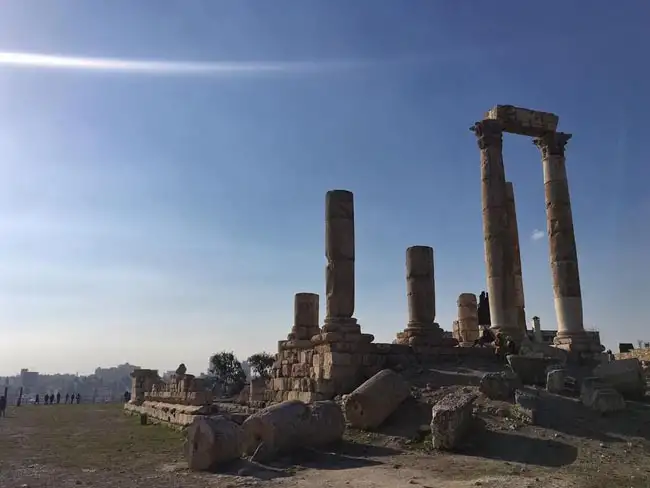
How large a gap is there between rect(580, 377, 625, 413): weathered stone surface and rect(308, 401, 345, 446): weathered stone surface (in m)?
4.82

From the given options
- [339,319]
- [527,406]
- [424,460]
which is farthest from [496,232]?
[424,460]

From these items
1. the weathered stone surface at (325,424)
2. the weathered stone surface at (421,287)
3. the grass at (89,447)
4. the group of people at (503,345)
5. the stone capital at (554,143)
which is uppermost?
the stone capital at (554,143)

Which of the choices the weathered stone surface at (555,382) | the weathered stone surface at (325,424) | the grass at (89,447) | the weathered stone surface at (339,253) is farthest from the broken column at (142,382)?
the weathered stone surface at (555,382)

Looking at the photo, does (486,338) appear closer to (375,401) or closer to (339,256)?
(339,256)

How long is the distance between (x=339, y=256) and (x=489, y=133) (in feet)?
26.3

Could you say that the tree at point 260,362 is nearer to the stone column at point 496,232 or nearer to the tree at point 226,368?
the tree at point 226,368

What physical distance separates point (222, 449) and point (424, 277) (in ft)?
32.4

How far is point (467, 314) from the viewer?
24.5 meters

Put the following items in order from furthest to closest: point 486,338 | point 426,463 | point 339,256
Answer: point 486,338 < point 339,256 < point 426,463

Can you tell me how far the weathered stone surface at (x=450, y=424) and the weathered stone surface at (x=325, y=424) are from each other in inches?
72.4

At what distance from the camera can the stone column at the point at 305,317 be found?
20938 mm

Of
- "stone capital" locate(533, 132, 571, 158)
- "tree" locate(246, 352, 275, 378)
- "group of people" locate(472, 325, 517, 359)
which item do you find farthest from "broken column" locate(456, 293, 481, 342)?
"tree" locate(246, 352, 275, 378)

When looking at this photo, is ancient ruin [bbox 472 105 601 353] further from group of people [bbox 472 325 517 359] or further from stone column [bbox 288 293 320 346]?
stone column [bbox 288 293 320 346]

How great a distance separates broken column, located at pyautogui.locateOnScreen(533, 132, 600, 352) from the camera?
20188 mm
